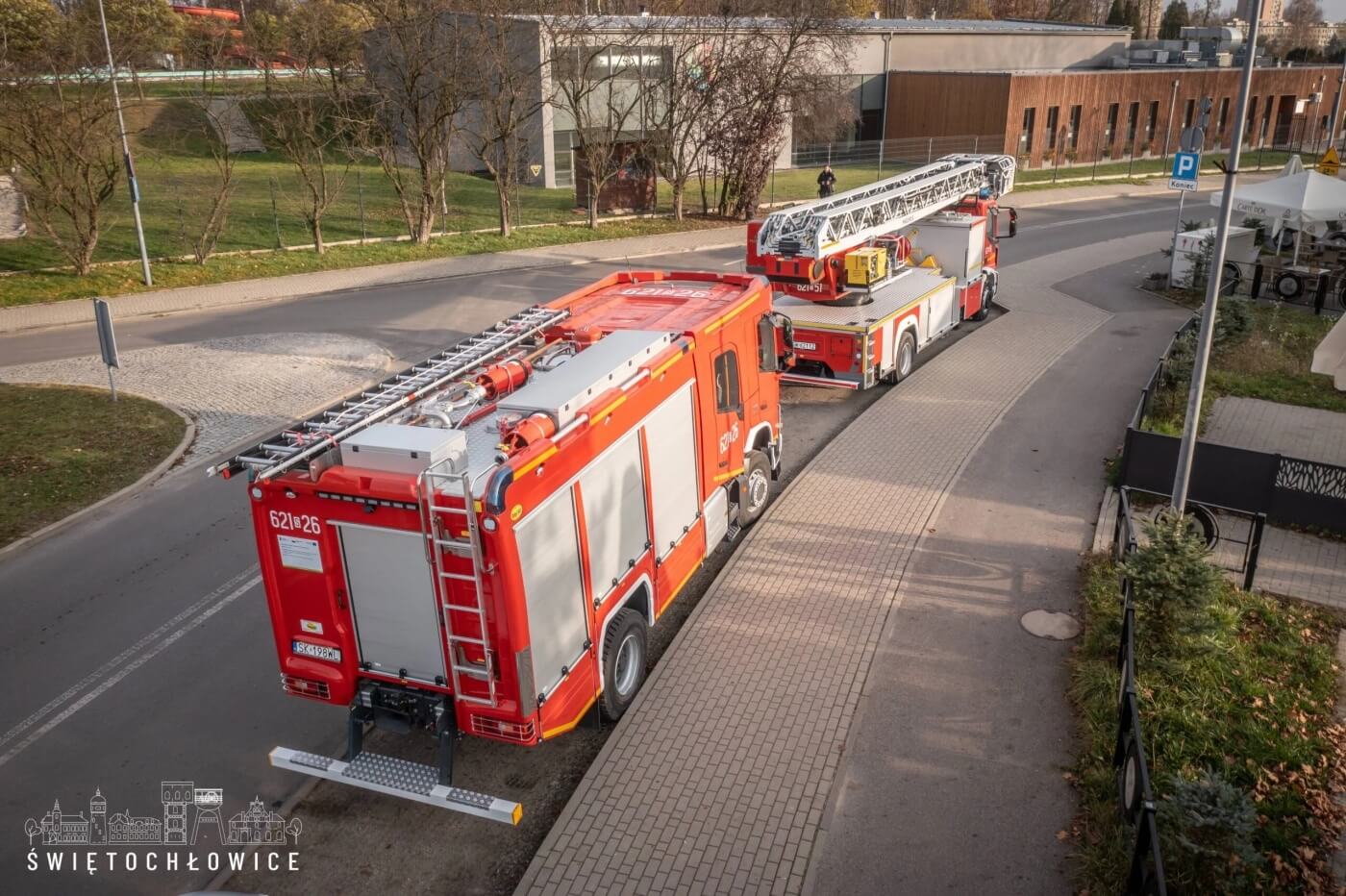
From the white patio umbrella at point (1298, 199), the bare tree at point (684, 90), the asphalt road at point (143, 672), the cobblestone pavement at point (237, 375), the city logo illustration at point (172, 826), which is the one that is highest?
the bare tree at point (684, 90)

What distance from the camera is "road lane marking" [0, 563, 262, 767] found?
8.75 metres

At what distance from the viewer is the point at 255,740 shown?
8664 millimetres

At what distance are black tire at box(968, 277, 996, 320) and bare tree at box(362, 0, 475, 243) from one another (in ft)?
53.7

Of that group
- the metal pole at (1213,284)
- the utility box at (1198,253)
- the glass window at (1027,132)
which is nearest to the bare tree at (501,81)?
the utility box at (1198,253)

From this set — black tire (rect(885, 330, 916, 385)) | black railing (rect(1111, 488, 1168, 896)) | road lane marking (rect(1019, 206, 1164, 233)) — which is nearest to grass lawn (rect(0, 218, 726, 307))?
road lane marking (rect(1019, 206, 1164, 233))

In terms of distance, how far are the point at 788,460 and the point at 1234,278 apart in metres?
14.1

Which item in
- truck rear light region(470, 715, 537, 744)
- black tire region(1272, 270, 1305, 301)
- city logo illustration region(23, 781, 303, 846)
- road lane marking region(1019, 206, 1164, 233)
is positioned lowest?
city logo illustration region(23, 781, 303, 846)

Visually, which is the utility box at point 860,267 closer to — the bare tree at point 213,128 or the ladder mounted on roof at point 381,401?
the ladder mounted on roof at point 381,401

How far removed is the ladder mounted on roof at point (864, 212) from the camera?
16.8m

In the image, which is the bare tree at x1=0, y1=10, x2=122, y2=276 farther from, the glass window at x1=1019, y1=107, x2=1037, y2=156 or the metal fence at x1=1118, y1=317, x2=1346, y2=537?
the glass window at x1=1019, y1=107, x2=1037, y2=156

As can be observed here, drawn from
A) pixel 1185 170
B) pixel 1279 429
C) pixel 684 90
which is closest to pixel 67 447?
pixel 1185 170

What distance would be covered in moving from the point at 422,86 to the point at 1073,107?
33.7m

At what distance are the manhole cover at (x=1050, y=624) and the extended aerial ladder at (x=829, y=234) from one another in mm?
8016

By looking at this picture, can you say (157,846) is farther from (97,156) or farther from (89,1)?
(89,1)
